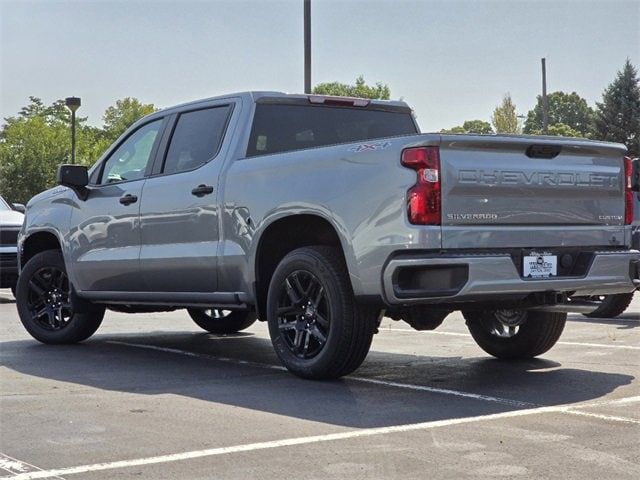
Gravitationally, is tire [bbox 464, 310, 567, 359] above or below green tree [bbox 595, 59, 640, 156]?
below

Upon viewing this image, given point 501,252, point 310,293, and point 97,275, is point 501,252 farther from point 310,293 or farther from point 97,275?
point 97,275

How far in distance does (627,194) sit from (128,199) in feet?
12.4

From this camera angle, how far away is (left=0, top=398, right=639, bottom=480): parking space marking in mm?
4715

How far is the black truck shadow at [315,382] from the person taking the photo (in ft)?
20.5

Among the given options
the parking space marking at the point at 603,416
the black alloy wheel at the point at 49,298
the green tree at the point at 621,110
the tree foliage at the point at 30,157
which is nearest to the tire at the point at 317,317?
the parking space marking at the point at 603,416

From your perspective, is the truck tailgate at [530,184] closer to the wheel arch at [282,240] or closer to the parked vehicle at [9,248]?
the wheel arch at [282,240]

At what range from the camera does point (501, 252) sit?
673cm

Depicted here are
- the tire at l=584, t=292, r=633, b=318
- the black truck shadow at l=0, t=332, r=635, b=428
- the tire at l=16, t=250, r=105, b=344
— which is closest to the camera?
the black truck shadow at l=0, t=332, r=635, b=428

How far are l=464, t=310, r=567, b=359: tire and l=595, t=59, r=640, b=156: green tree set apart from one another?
5642 centimetres

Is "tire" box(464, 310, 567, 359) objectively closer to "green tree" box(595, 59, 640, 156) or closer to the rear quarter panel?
the rear quarter panel

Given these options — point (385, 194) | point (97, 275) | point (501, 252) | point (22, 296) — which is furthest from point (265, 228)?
point (22, 296)

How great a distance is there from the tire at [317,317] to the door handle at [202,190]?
3.13 feet

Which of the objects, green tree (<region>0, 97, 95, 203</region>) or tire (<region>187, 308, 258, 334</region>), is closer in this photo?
tire (<region>187, 308, 258, 334</region>)

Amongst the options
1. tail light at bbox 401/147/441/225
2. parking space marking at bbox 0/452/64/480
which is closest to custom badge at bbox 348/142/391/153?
tail light at bbox 401/147/441/225
